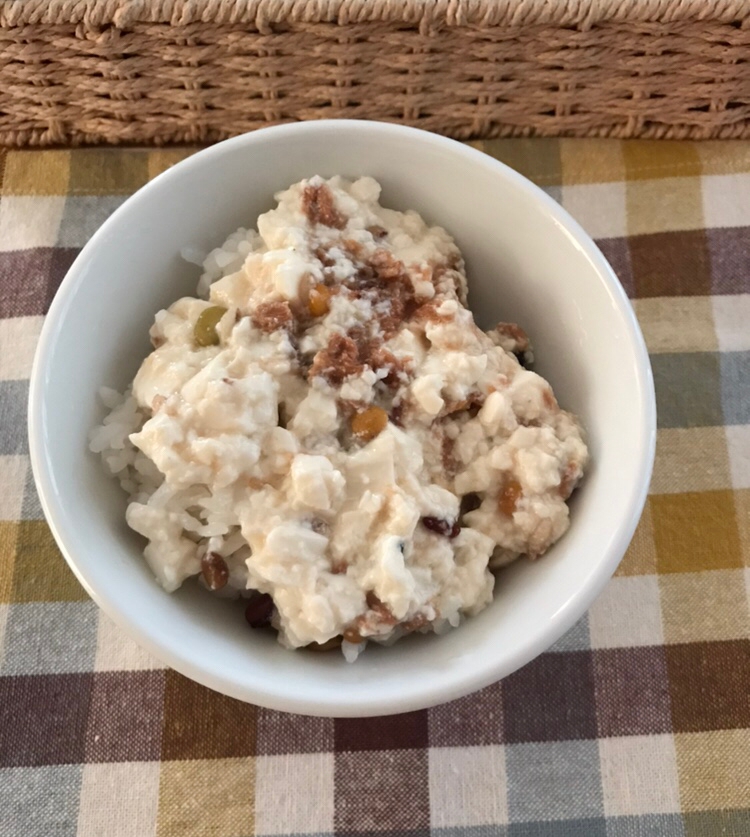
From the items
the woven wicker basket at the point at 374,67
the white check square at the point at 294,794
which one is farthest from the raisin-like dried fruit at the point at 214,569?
the woven wicker basket at the point at 374,67

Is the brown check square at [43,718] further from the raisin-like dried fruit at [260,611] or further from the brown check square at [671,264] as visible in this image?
the brown check square at [671,264]

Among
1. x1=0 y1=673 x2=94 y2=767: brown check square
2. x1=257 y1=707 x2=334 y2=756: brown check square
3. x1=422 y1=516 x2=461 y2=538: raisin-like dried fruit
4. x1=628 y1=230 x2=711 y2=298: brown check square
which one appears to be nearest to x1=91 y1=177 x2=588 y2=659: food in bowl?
x1=422 y1=516 x2=461 y2=538: raisin-like dried fruit

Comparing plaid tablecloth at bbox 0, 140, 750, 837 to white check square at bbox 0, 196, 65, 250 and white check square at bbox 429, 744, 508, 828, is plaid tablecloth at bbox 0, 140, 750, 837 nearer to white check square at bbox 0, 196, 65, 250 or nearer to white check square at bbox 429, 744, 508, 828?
white check square at bbox 429, 744, 508, 828

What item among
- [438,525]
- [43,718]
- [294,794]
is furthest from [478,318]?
[43,718]

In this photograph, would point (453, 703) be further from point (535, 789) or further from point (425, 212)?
point (425, 212)

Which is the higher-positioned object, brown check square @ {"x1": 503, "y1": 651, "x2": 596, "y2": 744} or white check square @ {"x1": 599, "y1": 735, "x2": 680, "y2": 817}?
brown check square @ {"x1": 503, "y1": 651, "x2": 596, "y2": 744}
